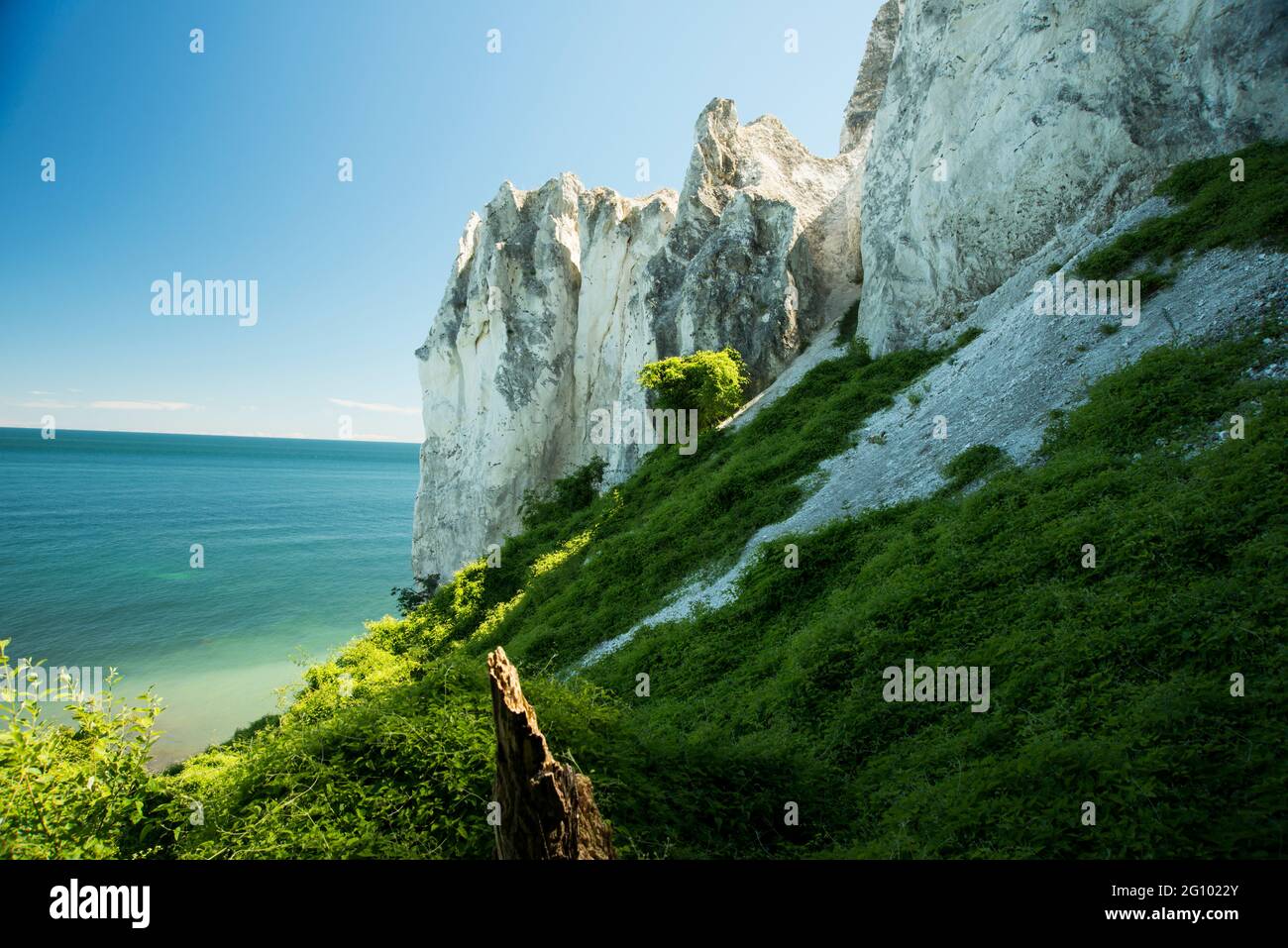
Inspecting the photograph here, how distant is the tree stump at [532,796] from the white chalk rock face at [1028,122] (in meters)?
21.4

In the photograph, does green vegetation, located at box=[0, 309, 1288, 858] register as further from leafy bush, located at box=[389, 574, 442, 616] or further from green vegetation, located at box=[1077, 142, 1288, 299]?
leafy bush, located at box=[389, 574, 442, 616]

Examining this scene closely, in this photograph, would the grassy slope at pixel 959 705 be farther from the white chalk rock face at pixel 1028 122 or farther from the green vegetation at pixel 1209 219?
the white chalk rock face at pixel 1028 122

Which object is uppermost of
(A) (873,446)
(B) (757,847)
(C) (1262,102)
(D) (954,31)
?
(D) (954,31)

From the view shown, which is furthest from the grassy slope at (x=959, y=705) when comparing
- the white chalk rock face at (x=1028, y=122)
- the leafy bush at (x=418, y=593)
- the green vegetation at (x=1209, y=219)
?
the leafy bush at (x=418, y=593)

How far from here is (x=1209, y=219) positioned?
14.1 meters

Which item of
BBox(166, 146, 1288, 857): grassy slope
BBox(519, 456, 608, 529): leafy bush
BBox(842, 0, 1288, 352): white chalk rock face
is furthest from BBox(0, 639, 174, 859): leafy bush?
BBox(519, 456, 608, 529): leafy bush

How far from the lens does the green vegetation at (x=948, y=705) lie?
15.6ft

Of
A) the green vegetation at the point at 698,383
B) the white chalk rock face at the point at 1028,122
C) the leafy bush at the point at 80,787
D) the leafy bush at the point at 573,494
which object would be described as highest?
the white chalk rock face at the point at 1028,122

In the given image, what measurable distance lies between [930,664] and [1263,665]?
317 cm

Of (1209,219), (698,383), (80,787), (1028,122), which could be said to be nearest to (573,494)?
(698,383)

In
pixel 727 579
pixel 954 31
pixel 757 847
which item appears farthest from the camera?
pixel 954 31

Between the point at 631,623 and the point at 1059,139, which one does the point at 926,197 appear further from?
the point at 631,623

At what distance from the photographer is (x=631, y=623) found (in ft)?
50.4

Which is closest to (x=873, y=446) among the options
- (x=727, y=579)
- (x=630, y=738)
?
(x=727, y=579)
